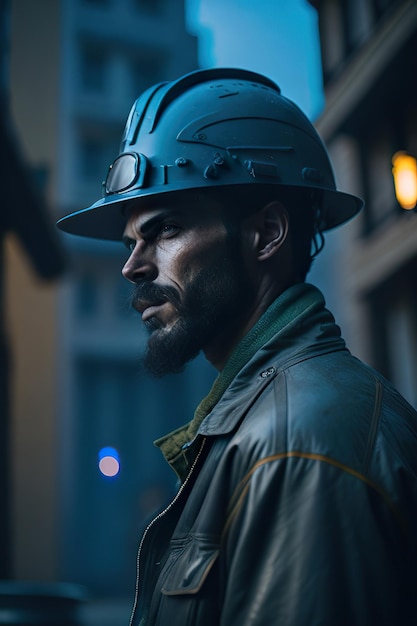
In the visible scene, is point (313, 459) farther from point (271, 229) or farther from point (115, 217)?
point (115, 217)

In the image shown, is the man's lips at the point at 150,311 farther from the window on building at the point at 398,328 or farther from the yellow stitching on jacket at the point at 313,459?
the window on building at the point at 398,328

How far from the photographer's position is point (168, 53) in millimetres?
21250

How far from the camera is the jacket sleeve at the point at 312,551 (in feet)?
5.59

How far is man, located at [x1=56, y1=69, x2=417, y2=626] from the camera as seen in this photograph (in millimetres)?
1760

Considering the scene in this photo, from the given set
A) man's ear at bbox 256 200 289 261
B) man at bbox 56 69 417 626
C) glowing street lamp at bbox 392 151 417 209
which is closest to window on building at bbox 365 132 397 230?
glowing street lamp at bbox 392 151 417 209

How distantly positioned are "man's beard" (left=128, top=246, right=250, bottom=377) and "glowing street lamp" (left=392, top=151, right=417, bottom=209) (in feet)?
3.53

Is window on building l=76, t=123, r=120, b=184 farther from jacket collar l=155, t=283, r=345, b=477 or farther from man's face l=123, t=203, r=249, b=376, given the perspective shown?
jacket collar l=155, t=283, r=345, b=477

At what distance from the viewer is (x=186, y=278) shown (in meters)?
2.52

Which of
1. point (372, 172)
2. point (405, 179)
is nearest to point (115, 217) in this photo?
point (405, 179)

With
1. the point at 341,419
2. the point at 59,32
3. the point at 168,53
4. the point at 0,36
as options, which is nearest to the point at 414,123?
the point at 0,36

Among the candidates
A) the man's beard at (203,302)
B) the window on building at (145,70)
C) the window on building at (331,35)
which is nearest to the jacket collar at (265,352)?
the man's beard at (203,302)

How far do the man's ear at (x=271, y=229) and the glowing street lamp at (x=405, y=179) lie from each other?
2.85 ft

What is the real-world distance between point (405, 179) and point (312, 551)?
2.03 m

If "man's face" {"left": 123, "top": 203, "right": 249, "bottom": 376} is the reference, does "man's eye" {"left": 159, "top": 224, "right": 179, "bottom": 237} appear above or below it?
above
